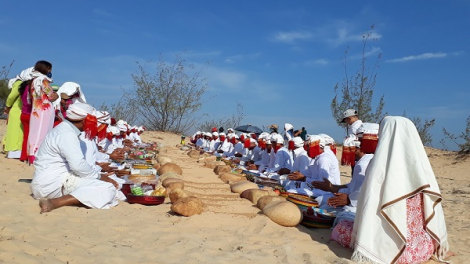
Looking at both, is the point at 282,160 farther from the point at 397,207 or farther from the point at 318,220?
the point at 397,207

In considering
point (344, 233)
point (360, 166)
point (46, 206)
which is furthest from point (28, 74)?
point (344, 233)

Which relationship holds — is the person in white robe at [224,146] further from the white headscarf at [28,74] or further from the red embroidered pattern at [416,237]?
the red embroidered pattern at [416,237]

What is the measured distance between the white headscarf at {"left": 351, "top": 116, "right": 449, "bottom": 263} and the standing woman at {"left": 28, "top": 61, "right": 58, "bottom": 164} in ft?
19.4

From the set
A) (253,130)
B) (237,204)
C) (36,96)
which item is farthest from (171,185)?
(253,130)

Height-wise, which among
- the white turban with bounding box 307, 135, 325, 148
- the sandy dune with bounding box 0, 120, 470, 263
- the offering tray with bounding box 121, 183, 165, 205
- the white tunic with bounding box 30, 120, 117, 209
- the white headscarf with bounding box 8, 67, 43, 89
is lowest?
the sandy dune with bounding box 0, 120, 470, 263

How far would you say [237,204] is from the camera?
6.08 meters

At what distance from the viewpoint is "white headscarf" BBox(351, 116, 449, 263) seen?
3682 mm

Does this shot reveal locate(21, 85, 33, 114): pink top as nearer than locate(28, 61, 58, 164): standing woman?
No

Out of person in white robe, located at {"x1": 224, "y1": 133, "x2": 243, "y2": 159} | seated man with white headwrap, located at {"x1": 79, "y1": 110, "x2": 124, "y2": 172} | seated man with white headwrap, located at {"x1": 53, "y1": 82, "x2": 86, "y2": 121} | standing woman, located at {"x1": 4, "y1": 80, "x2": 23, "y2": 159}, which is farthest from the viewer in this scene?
person in white robe, located at {"x1": 224, "y1": 133, "x2": 243, "y2": 159}

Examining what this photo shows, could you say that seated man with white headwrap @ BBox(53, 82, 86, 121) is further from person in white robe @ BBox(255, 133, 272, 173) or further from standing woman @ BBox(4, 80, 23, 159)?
person in white robe @ BBox(255, 133, 272, 173)

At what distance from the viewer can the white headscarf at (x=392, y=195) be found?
3682 millimetres

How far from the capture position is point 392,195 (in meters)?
3.69

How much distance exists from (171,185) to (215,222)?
82.0 inches

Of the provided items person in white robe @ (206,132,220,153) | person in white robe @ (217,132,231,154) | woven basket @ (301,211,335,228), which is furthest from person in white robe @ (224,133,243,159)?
woven basket @ (301,211,335,228)
